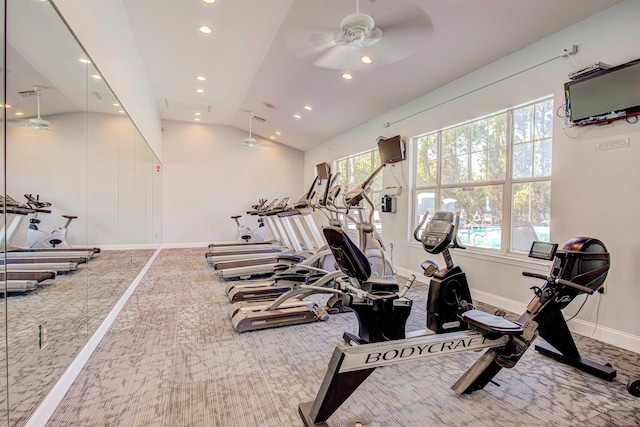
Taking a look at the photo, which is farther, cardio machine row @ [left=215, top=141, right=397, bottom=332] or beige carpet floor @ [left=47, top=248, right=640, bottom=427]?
cardio machine row @ [left=215, top=141, right=397, bottom=332]

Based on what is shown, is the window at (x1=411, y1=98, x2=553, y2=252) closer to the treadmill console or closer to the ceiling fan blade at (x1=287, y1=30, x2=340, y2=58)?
the treadmill console

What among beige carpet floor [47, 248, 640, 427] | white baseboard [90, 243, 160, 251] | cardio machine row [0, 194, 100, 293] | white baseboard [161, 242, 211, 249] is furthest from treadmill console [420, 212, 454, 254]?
white baseboard [161, 242, 211, 249]

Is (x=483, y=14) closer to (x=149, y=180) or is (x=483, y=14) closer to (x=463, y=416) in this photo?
(x=463, y=416)

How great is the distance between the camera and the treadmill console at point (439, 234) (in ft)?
8.00

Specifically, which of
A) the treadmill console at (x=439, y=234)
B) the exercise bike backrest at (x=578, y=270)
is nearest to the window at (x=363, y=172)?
the treadmill console at (x=439, y=234)

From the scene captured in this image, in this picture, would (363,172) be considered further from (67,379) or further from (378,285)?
(67,379)

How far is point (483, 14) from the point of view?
10.2 feet

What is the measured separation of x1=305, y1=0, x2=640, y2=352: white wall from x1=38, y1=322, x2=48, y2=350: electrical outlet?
4313mm

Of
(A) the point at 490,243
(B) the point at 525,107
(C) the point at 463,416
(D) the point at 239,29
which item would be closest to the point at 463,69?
(B) the point at 525,107

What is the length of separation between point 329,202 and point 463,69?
270cm

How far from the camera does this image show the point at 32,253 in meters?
1.87

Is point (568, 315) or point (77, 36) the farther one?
point (568, 315)

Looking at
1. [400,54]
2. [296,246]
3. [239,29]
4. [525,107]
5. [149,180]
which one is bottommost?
[296,246]

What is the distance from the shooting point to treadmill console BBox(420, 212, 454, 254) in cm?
244
